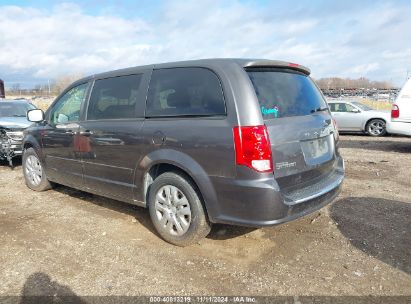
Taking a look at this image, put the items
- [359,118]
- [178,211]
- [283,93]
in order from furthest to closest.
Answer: [359,118], [178,211], [283,93]

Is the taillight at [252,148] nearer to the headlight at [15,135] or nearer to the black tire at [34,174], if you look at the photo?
the black tire at [34,174]

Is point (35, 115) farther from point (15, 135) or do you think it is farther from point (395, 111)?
point (395, 111)

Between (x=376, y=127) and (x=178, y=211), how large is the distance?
12.2 metres

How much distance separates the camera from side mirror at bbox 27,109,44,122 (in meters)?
5.66

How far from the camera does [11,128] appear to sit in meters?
8.29

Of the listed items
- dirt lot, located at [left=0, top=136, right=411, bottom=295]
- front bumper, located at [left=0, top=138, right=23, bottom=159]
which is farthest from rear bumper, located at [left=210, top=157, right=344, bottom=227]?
front bumper, located at [left=0, top=138, right=23, bottom=159]

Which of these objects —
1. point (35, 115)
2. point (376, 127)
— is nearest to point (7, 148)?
point (35, 115)

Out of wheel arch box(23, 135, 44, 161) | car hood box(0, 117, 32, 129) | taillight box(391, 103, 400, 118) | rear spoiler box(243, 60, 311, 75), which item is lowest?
wheel arch box(23, 135, 44, 161)

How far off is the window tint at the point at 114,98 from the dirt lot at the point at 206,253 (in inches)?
53.2

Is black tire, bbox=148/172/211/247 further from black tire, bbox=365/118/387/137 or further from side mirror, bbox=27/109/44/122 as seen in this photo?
black tire, bbox=365/118/387/137

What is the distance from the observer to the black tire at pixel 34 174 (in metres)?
5.97

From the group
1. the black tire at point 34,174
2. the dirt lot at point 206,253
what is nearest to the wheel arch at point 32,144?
the black tire at point 34,174

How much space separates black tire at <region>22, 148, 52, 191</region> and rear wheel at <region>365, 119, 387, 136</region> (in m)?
11.9

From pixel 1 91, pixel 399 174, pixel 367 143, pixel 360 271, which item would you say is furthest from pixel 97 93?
pixel 1 91
